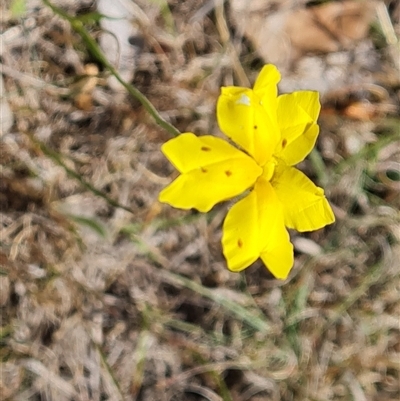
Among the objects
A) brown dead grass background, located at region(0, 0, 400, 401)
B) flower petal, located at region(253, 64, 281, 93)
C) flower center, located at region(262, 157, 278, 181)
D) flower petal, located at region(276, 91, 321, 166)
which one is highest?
flower petal, located at region(253, 64, 281, 93)

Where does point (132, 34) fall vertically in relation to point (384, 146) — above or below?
above

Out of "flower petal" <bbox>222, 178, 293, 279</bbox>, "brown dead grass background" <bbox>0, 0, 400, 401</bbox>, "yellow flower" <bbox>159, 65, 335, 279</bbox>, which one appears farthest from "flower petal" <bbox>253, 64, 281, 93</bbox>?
"brown dead grass background" <bbox>0, 0, 400, 401</bbox>

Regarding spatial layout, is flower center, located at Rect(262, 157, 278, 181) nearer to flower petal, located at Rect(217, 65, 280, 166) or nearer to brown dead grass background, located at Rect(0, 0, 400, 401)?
flower petal, located at Rect(217, 65, 280, 166)

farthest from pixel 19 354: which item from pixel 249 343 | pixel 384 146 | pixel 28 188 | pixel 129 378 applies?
pixel 384 146

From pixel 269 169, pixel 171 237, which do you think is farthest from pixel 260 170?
pixel 171 237

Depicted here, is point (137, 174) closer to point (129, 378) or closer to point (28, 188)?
point (28, 188)
